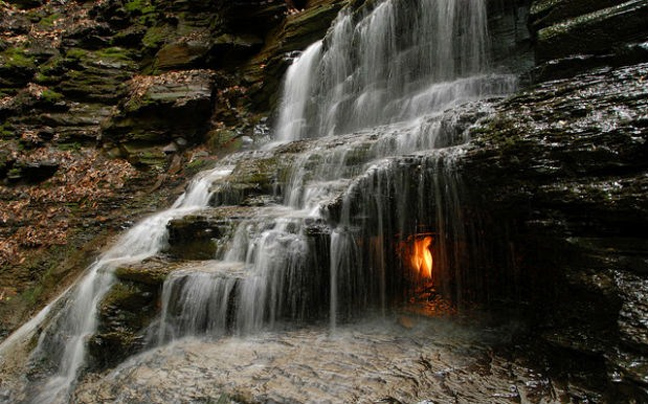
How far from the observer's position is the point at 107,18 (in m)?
15.1

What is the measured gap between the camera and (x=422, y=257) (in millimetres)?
4848

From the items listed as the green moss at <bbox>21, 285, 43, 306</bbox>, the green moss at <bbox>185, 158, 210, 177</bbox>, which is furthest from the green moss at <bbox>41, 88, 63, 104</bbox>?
the green moss at <bbox>21, 285, 43, 306</bbox>

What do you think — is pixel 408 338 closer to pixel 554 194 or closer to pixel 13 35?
pixel 554 194

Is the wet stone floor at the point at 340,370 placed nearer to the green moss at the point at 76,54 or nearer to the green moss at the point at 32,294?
the green moss at the point at 32,294

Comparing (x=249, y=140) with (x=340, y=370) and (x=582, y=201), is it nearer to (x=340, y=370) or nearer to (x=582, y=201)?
(x=340, y=370)

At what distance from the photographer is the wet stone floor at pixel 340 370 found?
118 inches

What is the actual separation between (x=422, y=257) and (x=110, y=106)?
12.1m

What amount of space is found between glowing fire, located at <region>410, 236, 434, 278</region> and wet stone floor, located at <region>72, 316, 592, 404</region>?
665 mm

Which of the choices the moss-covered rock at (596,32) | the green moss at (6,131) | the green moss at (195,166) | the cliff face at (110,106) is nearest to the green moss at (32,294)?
the cliff face at (110,106)

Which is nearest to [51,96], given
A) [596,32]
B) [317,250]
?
[317,250]

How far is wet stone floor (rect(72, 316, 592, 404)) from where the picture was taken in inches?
118

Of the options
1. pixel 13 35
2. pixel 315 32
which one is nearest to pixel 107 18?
pixel 13 35

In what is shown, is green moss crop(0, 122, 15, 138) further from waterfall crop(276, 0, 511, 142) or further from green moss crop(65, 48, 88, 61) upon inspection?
waterfall crop(276, 0, 511, 142)

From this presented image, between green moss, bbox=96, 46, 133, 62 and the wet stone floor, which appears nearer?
the wet stone floor
